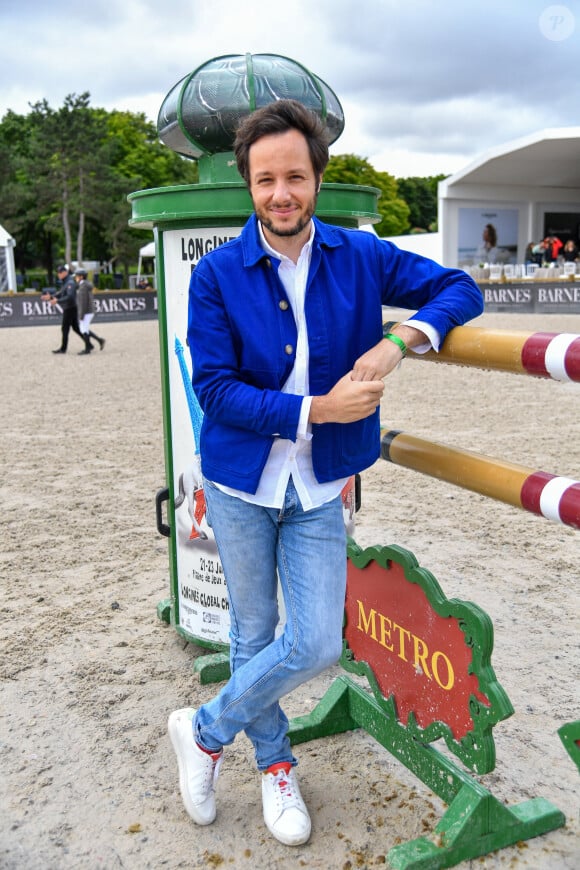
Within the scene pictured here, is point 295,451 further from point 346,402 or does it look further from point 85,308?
point 85,308

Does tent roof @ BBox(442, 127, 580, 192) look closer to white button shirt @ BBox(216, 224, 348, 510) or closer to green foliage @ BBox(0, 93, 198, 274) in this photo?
green foliage @ BBox(0, 93, 198, 274)

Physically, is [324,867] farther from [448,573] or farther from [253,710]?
[448,573]

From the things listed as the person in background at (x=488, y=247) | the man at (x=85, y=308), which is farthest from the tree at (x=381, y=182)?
the man at (x=85, y=308)

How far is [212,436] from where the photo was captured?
6.98 ft

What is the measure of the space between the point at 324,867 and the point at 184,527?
1.50 meters

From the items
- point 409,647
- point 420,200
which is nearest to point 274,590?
point 409,647

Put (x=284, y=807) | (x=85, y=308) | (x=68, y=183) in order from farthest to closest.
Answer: (x=68, y=183) < (x=85, y=308) < (x=284, y=807)

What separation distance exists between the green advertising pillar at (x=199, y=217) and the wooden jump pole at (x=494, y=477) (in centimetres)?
69

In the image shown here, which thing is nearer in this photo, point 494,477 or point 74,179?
point 494,477

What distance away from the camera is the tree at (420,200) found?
3816 inches

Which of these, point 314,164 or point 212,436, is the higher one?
point 314,164

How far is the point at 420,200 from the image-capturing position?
98.1 m

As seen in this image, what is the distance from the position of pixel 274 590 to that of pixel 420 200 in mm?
100902

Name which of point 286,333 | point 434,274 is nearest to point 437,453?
point 434,274
